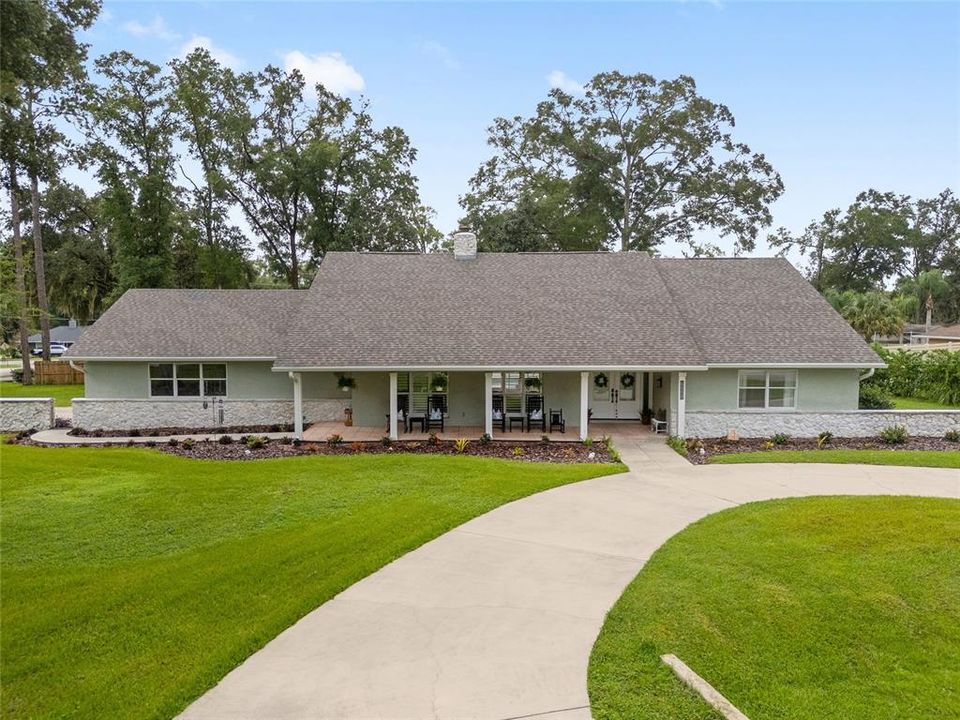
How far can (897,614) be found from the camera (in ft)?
20.9

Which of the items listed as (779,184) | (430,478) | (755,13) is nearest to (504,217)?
(779,184)

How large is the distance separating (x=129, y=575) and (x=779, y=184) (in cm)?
4043

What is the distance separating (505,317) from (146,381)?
1246 cm

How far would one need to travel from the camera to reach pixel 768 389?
17547mm

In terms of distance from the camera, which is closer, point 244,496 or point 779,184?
point 244,496

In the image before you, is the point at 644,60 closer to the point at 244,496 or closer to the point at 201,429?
the point at 201,429

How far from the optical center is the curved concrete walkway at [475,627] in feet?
15.6

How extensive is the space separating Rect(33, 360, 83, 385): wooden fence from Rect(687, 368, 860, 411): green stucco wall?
32333 millimetres

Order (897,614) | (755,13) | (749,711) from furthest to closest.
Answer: (755,13)
(897,614)
(749,711)

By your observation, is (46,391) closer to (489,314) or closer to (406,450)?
(406,450)

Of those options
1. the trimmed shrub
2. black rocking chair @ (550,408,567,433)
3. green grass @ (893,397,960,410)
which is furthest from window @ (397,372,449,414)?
green grass @ (893,397,960,410)

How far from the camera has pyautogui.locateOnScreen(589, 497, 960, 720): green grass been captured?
16.2 ft

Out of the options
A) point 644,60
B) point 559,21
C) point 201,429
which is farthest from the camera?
point 644,60

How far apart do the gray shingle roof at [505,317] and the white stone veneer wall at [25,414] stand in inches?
94.3
